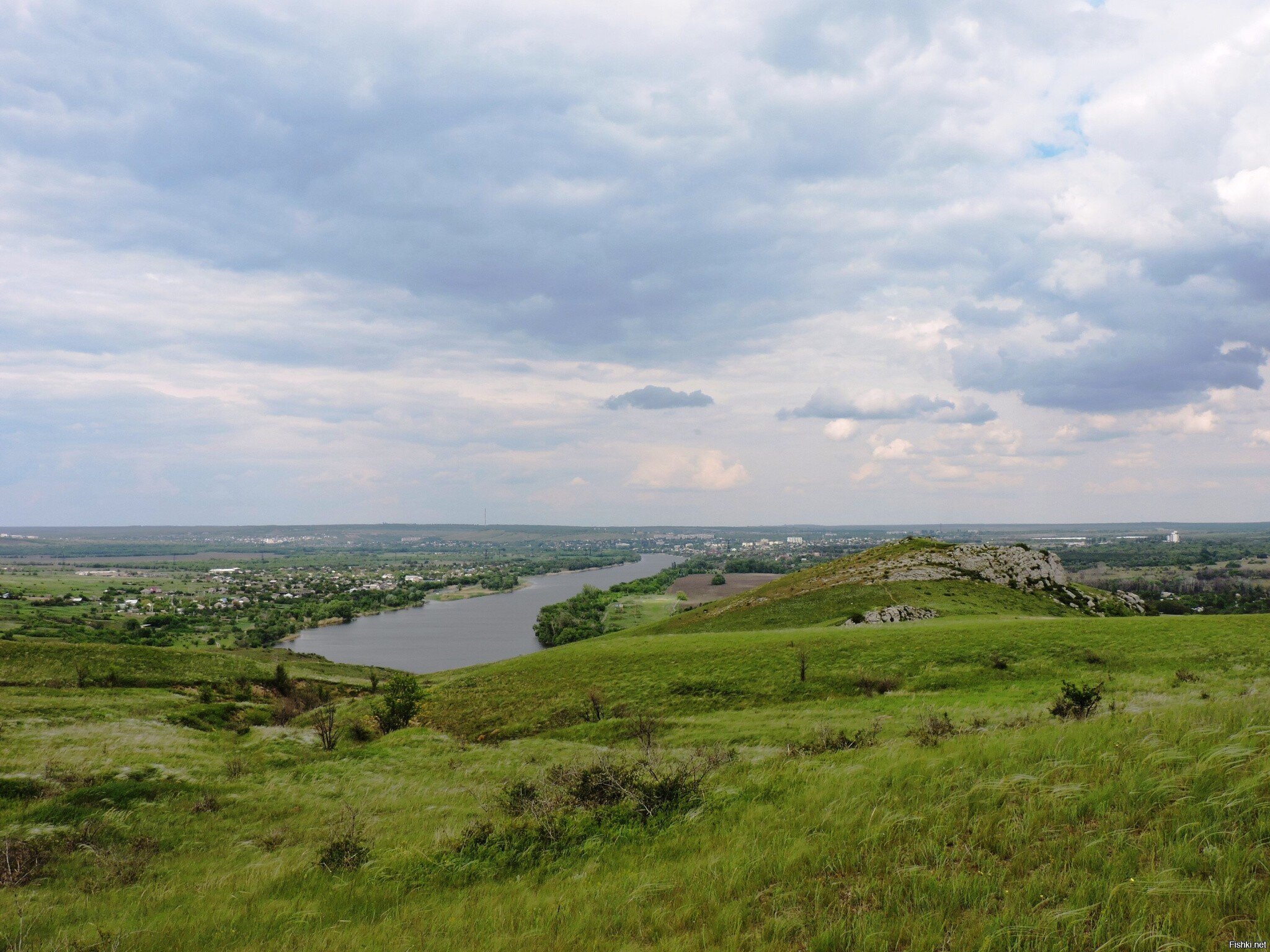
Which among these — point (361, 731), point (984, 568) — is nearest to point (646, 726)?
point (361, 731)

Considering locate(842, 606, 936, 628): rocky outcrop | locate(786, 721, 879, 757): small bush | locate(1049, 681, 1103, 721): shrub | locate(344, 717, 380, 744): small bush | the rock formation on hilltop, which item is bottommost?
locate(344, 717, 380, 744): small bush

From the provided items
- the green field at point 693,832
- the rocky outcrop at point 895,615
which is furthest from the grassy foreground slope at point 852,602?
the green field at point 693,832

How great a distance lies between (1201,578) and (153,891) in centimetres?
22382

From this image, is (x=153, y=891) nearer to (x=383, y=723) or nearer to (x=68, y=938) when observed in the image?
(x=68, y=938)

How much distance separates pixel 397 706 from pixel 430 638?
342 ft

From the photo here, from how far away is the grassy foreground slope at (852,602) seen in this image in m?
55.7

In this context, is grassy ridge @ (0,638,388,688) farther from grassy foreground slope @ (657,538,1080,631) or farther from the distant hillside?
the distant hillside

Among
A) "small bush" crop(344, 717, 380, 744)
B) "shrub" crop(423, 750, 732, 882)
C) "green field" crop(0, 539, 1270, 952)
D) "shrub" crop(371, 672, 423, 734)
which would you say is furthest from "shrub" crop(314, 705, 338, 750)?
"shrub" crop(423, 750, 732, 882)

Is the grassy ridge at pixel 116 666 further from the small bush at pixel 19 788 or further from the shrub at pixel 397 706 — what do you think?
the small bush at pixel 19 788

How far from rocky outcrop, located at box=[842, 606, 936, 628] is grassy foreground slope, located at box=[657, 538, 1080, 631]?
1.20m

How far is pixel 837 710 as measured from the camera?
26125mm

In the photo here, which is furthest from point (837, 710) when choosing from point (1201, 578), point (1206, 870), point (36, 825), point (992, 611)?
point (1201, 578)

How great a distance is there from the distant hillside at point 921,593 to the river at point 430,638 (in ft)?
164

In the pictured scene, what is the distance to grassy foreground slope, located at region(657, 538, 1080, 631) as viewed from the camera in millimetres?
55688
